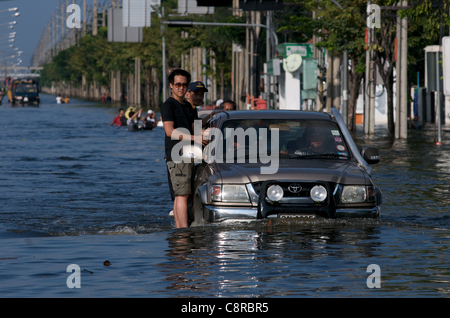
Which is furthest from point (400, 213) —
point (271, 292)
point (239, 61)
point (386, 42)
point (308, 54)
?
point (239, 61)

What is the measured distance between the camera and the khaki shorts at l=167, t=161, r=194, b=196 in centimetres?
919

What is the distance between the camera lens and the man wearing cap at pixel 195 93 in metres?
9.63

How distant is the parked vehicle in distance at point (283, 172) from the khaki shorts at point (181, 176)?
13 cm

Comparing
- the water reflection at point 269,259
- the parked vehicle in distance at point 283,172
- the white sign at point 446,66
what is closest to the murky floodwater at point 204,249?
the water reflection at point 269,259

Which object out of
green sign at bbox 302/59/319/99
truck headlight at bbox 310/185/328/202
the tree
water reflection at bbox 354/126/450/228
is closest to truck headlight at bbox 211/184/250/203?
truck headlight at bbox 310/185/328/202

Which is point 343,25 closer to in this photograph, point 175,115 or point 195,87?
point 195,87

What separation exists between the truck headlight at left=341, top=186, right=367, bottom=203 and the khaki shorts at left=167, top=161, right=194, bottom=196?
1777 mm

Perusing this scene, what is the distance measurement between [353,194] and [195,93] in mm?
2333

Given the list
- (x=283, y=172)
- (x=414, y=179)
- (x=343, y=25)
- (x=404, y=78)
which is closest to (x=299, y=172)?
(x=283, y=172)

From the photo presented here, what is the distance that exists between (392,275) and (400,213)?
5.36 meters

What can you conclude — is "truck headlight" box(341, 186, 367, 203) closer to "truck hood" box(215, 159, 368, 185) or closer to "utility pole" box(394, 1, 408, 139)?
"truck hood" box(215, 159, 368, 185)

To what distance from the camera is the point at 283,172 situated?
8.27 meters

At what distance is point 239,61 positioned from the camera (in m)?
64.3

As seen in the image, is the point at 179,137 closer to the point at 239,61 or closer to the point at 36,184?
the point at 36,184
